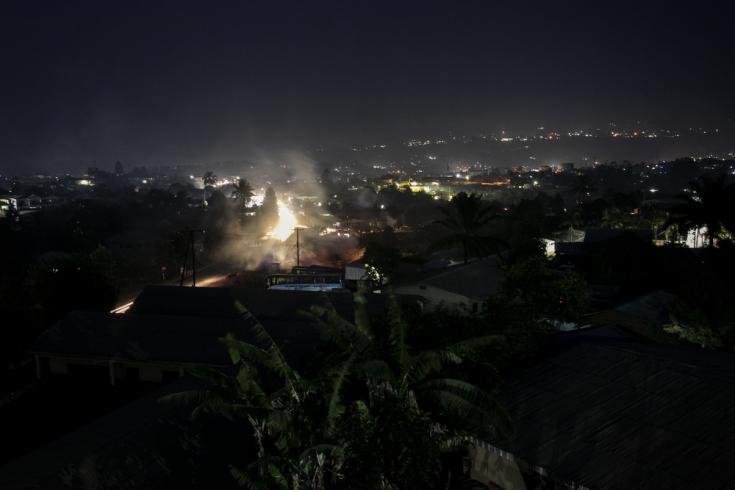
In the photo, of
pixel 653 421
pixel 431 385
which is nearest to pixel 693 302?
pixel 653 421

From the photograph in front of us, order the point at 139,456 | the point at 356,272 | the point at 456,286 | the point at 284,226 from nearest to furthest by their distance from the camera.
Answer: the point at 139,456 < the point at 456,286 < the point at 356,272 < the point at 284,226

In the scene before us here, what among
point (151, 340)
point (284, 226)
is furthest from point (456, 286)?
point (284, 226)

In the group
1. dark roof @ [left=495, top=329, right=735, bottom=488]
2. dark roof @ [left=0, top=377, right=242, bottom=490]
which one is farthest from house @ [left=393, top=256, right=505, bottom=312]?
dark roof @ [left=0, top=377, right=242, bottom=490]

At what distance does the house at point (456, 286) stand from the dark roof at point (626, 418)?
36.1 feet

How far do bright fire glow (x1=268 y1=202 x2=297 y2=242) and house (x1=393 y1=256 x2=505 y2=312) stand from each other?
1356 inches

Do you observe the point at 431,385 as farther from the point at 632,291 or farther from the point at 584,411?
the point at 632,291

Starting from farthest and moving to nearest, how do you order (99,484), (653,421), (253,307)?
(253,307) < (653,421) < (99,484)

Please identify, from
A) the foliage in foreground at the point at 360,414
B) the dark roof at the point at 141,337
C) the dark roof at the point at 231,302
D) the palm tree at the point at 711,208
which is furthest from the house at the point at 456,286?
the foliage in foreground at the point at 360,414

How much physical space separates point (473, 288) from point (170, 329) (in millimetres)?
11646

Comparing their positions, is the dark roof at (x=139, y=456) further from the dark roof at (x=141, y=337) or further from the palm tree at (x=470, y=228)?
the palm tree at (x=470, y=228)

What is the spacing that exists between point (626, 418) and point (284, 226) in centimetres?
6544

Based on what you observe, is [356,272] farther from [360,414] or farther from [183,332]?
[360,414]

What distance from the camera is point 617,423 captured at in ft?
24.9

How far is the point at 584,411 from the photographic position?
8.01 m
